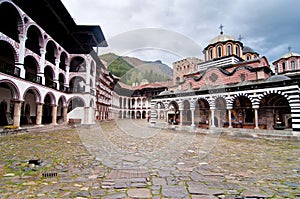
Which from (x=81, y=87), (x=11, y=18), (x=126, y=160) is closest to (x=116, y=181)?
(x=126, y=160)

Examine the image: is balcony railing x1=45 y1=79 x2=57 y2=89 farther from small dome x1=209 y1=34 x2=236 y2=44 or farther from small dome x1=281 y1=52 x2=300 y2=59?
small dome x1=281 y1=52 x2=300 y2=59

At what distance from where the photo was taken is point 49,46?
1938cm

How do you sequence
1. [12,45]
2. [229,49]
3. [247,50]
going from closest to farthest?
1. [12,45]
2. [229,49]
3. [247,50]

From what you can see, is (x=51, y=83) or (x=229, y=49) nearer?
(x=51, y=83)

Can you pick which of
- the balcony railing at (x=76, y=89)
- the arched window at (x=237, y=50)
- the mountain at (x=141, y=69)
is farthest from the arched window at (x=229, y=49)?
the balcony railing at (x=76, y=89)

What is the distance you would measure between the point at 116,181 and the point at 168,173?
1.28 m

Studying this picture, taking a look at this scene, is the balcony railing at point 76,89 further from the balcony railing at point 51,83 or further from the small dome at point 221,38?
the small dome at point 221,38

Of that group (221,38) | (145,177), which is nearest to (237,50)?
(221,38)

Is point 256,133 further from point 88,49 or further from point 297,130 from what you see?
point 88,49

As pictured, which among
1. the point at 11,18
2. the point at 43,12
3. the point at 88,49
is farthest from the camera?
the point at 88,49

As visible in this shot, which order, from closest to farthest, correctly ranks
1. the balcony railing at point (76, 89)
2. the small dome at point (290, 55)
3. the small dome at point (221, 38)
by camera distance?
the small dome at point (221, 38) < the balcony railing at point (76, 89) < the small dome at point (290, 55)

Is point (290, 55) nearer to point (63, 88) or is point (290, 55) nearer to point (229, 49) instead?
point (229, 49)

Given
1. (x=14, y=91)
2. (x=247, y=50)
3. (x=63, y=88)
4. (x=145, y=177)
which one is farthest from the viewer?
(x=247, y=50)

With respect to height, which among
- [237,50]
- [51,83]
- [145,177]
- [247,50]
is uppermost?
[247,50]
